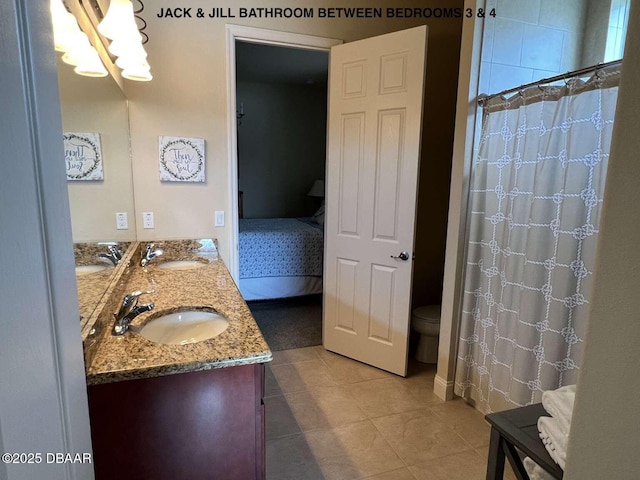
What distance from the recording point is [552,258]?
1.79m

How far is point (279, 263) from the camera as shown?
13.2 ft

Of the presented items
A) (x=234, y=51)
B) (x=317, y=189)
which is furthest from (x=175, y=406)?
(x=317, y=189)

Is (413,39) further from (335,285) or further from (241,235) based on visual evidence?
(241,235)

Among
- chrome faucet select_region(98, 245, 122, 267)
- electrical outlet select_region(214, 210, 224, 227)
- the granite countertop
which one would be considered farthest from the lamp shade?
chrome faucet select_region(98, 245, 122, 267)

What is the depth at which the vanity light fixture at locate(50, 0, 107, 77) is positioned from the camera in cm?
119

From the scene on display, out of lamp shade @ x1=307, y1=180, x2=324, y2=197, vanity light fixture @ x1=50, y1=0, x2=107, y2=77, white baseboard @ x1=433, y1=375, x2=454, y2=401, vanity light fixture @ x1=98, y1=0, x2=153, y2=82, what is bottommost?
white baseboard @ x1=433, y1=375, x2=454, y2=401

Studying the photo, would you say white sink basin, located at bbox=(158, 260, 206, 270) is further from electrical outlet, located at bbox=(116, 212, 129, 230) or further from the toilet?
the toilet

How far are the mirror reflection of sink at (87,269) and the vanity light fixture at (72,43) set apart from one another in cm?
67


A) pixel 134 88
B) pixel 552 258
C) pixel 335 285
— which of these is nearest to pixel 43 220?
pixel 552 258

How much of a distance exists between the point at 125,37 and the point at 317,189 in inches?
180

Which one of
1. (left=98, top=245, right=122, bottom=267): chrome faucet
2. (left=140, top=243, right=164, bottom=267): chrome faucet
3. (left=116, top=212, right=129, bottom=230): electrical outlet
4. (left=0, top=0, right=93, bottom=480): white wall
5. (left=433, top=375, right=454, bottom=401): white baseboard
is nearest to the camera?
(left=0, top=0, right=93, bottom=480): white wall

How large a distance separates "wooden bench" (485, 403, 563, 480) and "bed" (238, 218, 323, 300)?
9.52 feet

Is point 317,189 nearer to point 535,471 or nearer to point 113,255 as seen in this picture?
point 113,255

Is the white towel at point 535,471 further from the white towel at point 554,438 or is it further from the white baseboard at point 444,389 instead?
the white baseboard at point 444,389
